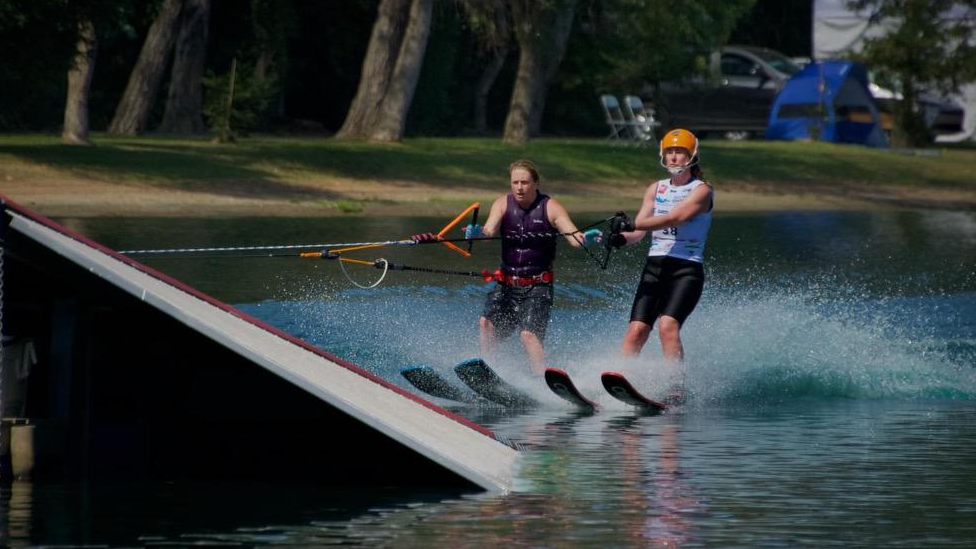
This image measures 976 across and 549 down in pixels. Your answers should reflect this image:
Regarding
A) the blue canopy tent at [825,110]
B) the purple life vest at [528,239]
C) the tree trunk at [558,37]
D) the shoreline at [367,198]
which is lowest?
the shoreline at [367,198]

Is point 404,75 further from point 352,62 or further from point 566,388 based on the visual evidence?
point 566,388

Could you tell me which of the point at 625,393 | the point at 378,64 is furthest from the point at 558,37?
the point at 625,393

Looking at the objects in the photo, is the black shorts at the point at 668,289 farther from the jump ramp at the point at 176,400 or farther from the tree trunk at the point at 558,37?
the tree trunk at the point at 558,37

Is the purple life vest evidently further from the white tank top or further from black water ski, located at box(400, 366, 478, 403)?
black water ski, located at box(400, 366, 478, 403)

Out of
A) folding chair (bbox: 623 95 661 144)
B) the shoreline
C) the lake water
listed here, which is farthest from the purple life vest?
folding chair (bbox: 623 95 661 144)

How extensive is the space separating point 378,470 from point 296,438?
1.78 feet

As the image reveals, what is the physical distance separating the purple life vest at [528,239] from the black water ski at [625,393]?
91cm

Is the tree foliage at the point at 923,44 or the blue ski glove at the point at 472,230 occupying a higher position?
the tree foliage at the point at 923,44

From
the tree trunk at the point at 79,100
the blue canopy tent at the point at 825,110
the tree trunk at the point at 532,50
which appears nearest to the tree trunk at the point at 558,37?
the tree trunk at the point at 532,50

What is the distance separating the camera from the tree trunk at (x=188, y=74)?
3684 centimetres

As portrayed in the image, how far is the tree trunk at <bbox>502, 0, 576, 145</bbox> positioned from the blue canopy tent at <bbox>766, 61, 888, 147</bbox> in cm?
730

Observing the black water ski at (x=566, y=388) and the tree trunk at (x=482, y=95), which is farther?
the tree trunk at (x=482, y=95)

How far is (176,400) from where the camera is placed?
977cm

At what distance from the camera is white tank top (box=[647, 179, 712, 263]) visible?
39.8 feet
